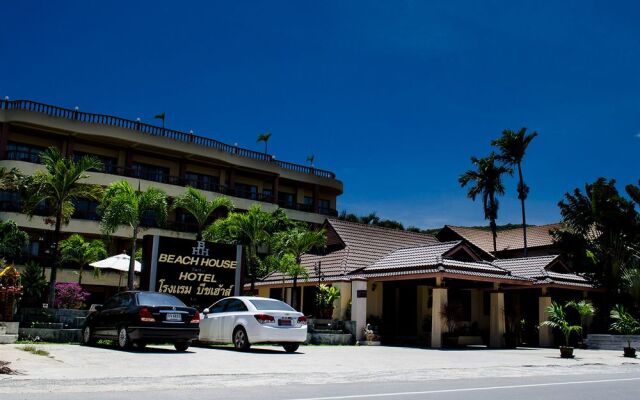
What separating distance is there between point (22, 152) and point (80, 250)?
9852 millimetres

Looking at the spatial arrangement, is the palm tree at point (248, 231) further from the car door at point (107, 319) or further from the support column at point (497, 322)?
the car door at point (107, 319)

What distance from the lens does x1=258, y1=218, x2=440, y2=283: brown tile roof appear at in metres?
30.9

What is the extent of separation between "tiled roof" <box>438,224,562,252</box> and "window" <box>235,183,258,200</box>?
15924 mm

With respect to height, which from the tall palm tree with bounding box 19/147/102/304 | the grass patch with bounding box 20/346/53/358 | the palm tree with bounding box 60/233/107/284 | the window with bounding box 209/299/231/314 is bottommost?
the grass patch with bounding box 20/346/53/358

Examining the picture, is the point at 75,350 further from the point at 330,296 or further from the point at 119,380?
the point at 330,296

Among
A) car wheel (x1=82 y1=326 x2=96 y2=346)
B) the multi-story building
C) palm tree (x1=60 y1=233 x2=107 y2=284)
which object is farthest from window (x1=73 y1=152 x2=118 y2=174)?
car wheel (x1=82 y1=326 x2=96 y2=346)

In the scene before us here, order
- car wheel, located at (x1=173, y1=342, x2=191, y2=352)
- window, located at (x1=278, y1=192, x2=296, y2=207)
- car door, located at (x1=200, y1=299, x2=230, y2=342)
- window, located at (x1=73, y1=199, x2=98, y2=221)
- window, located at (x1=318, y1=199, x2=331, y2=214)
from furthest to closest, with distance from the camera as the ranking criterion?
window, located at (x1=318, y1=199, x2=331, y2=214) → window, located at (x1=278, y1=192, x2=296, y2=207) → window, located at (x1=73, y1=199, x2=98, y2=221) → car door, located at (x1=200, y1=299, x2=230, y2=342) → car wheel, located at (x1=173, y1=342, x2=191, y2=352)

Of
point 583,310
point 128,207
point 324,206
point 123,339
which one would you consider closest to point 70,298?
point 128,207

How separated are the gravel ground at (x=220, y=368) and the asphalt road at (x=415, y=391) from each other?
0.62 meters

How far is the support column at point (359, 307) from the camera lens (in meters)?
25.7

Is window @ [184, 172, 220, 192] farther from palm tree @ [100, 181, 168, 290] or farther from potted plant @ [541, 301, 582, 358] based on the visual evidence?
potted plant @ [541, 301, 582, 358]

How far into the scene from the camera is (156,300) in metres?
16.4

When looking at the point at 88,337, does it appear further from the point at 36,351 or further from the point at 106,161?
the point at 106,161

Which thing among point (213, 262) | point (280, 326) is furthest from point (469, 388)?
point (213, 262)
